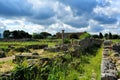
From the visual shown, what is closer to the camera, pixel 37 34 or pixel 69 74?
pixel 69 74

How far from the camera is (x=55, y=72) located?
11.4 m

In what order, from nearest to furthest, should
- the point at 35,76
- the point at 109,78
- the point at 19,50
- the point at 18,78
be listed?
the point at 109,78 < the point at 18,78 < the point at 35,76 < the point at 19,50

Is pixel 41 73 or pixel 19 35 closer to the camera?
pixel 41 73

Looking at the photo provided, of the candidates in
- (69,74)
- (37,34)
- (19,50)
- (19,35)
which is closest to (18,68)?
(69,74)

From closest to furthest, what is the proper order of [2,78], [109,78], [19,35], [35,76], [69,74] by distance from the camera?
[109,78], [2,78], [35,76], [69,74], [19,35]

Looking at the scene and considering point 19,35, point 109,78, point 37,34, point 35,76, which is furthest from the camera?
point 37,34

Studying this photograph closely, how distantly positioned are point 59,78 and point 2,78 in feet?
6.86

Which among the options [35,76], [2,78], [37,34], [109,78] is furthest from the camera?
[37,34]

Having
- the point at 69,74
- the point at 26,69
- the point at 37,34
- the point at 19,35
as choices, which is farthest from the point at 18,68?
the point at 37,34

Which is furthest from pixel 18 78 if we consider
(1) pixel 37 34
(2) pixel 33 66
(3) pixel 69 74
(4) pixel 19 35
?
(1) pixel 37 34

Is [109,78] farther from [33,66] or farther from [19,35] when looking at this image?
[19,35]

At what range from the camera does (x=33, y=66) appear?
11461 mm

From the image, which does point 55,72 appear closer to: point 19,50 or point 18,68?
point 18,68

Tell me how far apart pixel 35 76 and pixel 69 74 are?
87.9 inches
